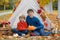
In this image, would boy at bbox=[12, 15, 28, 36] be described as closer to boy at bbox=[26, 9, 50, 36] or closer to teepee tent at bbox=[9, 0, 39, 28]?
boy at bbox=[26, 9, 50, 36]

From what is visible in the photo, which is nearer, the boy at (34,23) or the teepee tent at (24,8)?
the boy at (34,23)

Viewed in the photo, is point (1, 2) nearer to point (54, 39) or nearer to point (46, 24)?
point (46, 24)

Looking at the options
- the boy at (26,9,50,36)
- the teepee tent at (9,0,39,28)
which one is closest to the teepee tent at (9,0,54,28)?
the teepee tent at (9,0,39,28)

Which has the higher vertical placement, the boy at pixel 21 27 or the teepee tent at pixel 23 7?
the teepee tent at pixel 23 7

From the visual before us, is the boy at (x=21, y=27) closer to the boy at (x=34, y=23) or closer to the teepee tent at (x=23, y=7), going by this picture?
the boy at (x=34, y=23)

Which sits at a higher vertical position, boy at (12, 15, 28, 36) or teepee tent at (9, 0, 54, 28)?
teepee tent at (9, 0, 54, 28)

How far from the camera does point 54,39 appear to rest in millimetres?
4535

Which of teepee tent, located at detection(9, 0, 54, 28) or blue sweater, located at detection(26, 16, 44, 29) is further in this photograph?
teepee tent, located at detection(9, 0, 54, 28)

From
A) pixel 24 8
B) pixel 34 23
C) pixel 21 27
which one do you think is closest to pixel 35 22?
pixel 34 23

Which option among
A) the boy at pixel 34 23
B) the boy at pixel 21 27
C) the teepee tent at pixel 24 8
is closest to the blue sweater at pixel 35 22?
the boy at pixel 34 23

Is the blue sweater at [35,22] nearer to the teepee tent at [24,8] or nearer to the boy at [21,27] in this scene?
the boy at [21,27]

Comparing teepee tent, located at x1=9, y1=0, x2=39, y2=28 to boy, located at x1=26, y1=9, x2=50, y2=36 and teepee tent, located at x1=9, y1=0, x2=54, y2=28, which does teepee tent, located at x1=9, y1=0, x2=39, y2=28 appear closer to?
teepee tent, located at x1=9, y1=0, x2=54, y2=28

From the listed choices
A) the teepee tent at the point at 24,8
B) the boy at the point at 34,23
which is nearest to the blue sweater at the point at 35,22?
the boy at the point at 34,23

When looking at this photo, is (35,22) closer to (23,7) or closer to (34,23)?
(34,23)
